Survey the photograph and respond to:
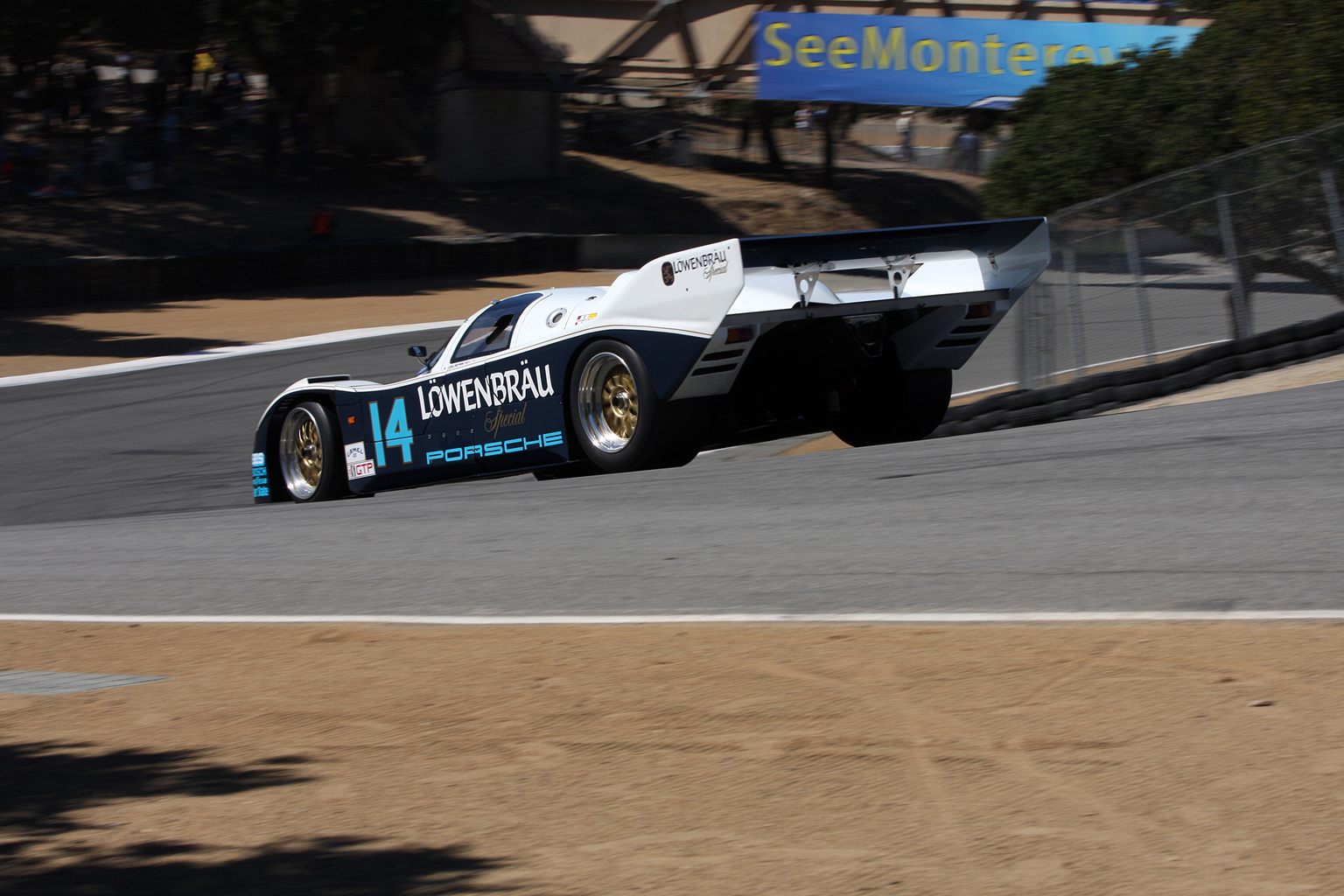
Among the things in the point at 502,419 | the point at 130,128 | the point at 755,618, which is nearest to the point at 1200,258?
the point at 502,419

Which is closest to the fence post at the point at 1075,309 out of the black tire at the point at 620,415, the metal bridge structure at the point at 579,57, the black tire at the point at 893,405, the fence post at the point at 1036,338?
the fence post at the point at 1036,338

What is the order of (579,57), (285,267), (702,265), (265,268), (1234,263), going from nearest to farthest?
(702,265), (1234,263), (265,268), (285,267), (579,57)

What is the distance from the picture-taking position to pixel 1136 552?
19.4 feet

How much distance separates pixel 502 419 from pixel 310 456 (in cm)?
235

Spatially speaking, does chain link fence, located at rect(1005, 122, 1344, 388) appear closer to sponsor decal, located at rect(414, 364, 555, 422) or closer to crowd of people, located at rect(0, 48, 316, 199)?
sponsor decal, located at rect(414, 364, 555, 422)

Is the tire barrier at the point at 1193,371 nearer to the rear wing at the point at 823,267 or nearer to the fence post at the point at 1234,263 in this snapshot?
the fence post at the point at 1234,263

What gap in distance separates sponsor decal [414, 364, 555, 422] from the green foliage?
10205 millimetres

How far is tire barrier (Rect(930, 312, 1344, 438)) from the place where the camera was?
12289mm

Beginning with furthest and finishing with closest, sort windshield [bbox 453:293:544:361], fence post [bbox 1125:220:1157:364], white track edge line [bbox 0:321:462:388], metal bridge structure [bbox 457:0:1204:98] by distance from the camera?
metal bridge structure [bbox 457:0:1204:98] < white track edge line [bbox 0:321:462:388] < fence post [bbox 1125:220:1157:364] < windshield [bbox 453:293:544:361]

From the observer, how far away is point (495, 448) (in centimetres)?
996

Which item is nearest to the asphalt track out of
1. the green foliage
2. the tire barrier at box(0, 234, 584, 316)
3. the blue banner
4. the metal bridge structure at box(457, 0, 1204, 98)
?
the green foliage

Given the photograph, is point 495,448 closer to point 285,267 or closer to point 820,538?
point 820,538

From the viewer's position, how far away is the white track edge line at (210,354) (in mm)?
19969

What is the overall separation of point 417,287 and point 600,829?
28.6 m
